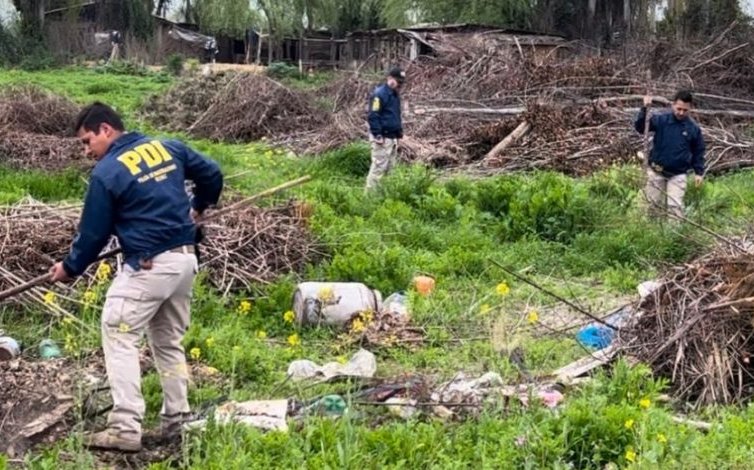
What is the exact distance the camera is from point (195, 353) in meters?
6.34

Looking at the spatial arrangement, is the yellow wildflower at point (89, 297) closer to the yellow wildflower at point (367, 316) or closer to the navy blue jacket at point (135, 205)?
the navy blue jacket at point (135, 205)

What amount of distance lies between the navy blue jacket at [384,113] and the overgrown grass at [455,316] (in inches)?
35.9

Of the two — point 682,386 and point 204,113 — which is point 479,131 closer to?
point 204,113

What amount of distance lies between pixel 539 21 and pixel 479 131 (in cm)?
1947

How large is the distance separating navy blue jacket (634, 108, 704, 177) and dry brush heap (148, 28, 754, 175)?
4.45 meters

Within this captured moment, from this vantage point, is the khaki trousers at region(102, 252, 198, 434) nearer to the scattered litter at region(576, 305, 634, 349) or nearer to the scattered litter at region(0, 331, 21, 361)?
the scattered litter at region(0, 331, 21, 361)

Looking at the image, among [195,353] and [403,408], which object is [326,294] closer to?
[195,353]

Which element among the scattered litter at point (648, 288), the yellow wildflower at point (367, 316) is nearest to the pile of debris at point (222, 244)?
the yellow wildflower at point (367, 316)

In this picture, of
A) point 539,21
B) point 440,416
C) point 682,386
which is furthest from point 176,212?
point 539,21

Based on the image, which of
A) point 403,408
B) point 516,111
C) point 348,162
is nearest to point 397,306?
point 403,408

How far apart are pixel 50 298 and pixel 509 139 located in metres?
10.7

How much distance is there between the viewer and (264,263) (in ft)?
29.0

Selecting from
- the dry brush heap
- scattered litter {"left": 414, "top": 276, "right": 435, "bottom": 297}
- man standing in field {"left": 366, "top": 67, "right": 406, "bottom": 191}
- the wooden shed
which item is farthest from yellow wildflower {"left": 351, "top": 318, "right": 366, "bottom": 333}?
the wooden shed

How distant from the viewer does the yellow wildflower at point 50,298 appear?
23.5 feet
